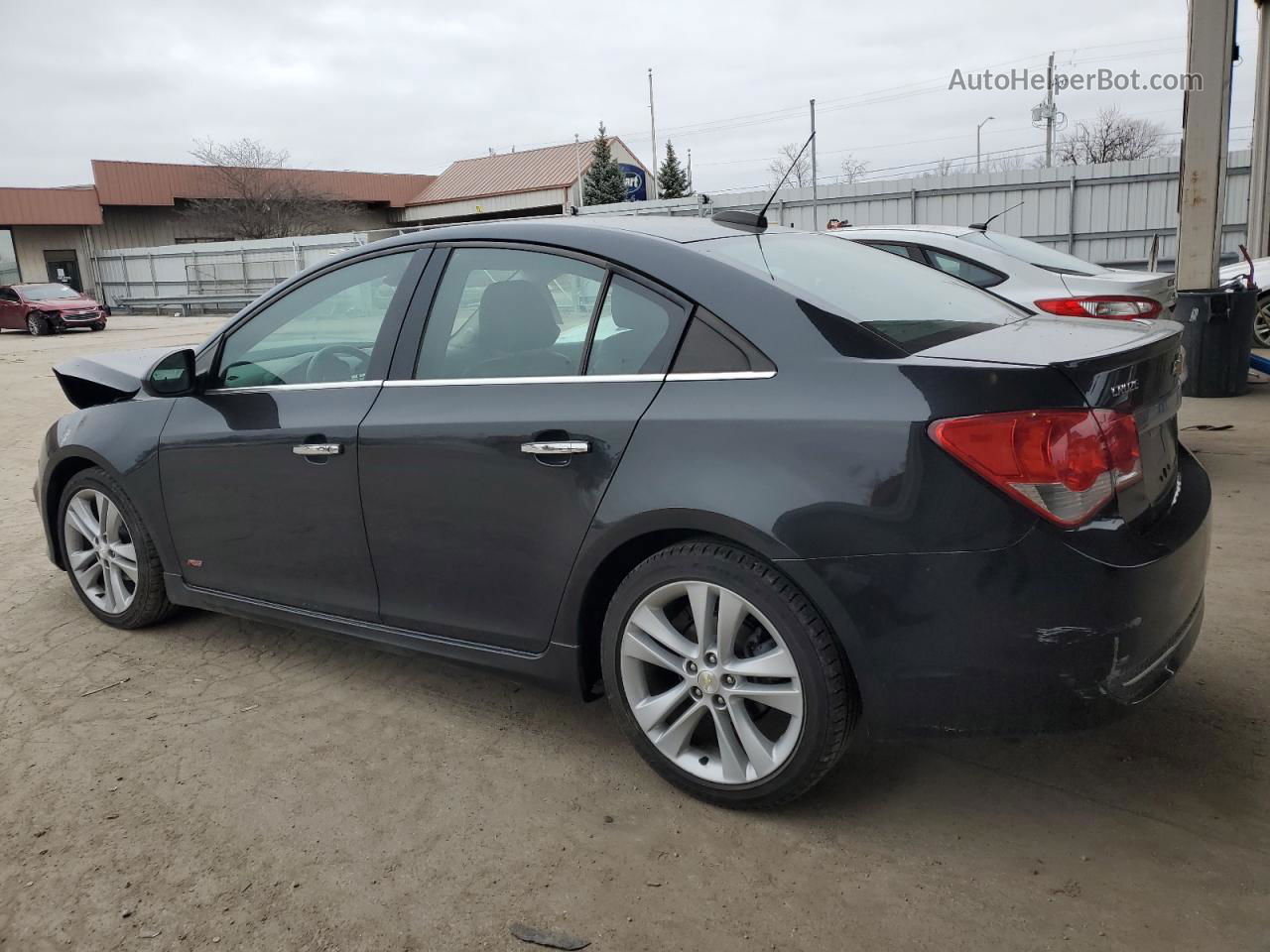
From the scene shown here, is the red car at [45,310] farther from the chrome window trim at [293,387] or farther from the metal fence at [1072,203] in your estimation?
the chrome window trim at [293,387]

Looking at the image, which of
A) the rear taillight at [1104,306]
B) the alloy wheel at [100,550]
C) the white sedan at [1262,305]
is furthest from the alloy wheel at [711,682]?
the white sedan at [1262,305]

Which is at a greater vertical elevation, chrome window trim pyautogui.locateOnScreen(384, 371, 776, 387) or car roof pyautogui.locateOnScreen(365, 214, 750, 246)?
car roof pyautogui.locateOnScreen(365, 214, 750, 246)

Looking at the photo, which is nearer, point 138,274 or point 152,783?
point 152,783

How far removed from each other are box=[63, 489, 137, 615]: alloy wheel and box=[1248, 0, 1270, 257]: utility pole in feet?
55.6

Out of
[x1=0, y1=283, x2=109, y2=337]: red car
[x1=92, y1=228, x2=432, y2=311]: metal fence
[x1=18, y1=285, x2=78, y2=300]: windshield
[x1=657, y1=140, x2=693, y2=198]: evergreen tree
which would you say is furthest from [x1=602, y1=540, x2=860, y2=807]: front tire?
[x1=657, y1=140, x2=693, y2=198]: evergreen tree

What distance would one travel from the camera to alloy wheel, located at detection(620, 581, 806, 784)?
2.57m

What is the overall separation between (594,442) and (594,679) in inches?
29.0

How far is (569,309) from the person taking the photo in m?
2.97

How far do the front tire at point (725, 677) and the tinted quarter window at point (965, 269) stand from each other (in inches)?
205

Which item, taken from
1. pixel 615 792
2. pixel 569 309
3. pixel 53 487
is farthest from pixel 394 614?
pixel 53 487

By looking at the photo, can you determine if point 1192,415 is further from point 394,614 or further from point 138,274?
point 138,274

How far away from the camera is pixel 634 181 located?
188ft

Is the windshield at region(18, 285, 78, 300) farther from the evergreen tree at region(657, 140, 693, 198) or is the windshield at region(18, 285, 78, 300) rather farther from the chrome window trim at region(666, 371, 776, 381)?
the evergreen tree at region(657, 140, 693, 198)

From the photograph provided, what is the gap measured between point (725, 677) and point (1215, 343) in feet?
28.0
